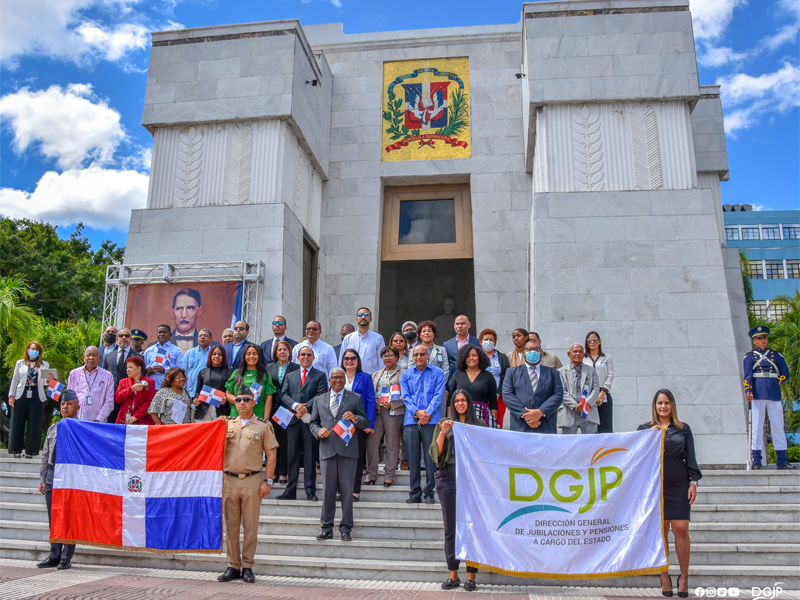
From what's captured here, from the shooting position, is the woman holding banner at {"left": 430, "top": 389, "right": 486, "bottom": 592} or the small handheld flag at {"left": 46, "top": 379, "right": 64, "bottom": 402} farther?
the small handheld flag at {"left": 46, "top": 379, "right": 64, "bottom": 402}

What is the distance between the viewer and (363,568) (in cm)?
632

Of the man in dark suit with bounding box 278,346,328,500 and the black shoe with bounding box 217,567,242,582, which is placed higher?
the man in dark suit with bounding box 278,346,328,500

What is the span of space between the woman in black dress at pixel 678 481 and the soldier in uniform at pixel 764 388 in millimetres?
3123

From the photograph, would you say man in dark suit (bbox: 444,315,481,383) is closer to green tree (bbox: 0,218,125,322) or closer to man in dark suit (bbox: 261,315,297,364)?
man in dark suit (bbox: 261,315,297,364)

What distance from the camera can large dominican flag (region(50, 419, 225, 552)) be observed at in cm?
662

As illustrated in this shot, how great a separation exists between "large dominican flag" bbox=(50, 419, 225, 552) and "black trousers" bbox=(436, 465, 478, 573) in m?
2.32

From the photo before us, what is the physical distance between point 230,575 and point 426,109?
1266 centimetres

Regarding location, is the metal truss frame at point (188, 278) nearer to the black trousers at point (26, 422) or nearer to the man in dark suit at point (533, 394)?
the black trousers at point (26, 422)

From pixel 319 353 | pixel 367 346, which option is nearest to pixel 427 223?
pixel 367 346

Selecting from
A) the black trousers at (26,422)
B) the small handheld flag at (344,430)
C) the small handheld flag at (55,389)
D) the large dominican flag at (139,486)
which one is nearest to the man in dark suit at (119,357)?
the small handheld flag at (55,389)

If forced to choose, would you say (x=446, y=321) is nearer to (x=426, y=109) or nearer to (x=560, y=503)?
(x=426, y=109)

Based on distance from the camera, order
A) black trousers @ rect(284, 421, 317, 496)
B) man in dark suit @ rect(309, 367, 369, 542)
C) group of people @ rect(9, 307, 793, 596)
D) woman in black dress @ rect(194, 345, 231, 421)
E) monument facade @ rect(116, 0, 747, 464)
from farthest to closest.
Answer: monument facade @ rect(116, 0, 747, 464)
woman in black dress @ rect(194, 345, 231, 421)
black trousers @ rect(284, 421, 317, 496)
man in dark suit @ rect(309, 367, 369, 542)
group of people @ rect(9, 307, 793, 596)

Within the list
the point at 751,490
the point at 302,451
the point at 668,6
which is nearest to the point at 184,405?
the point at 302,451

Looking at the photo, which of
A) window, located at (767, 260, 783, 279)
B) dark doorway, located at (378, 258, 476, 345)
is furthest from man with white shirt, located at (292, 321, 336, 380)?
window, located at (767, 260, 783, 279)
